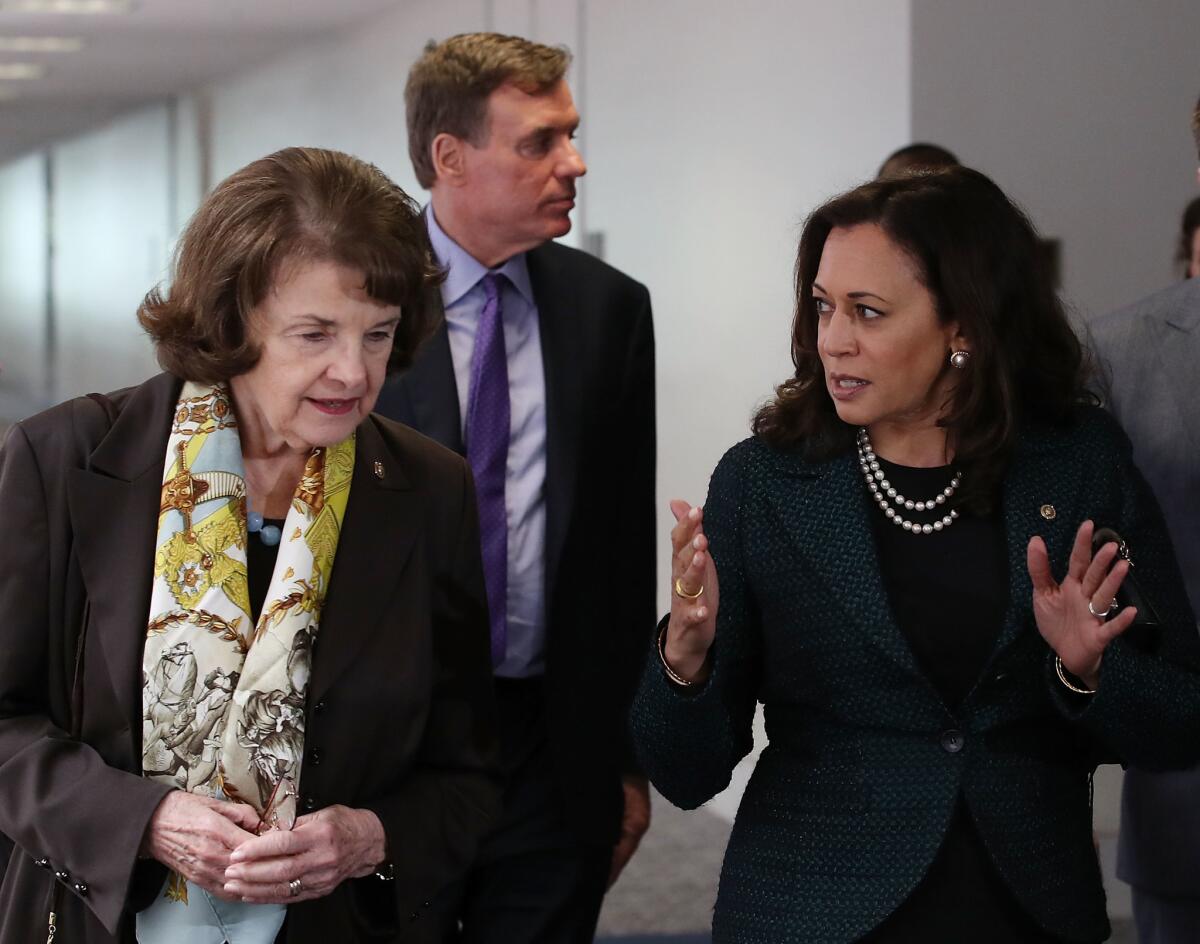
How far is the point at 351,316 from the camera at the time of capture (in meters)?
2.04

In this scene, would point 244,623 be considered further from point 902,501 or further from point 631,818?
point 631,818

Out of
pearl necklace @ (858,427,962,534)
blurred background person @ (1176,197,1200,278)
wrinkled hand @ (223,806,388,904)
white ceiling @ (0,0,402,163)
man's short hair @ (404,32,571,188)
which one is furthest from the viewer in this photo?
white ceiling @ (0,0,402,163)

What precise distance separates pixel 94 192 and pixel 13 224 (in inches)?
13.4

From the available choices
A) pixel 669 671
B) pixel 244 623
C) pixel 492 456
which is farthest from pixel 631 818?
pixel 244 623

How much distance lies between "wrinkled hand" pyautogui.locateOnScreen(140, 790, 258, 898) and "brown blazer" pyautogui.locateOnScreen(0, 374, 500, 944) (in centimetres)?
3

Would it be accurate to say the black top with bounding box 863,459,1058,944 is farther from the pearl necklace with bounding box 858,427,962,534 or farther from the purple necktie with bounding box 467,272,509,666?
the purple necktie with bounding box 467,272,509,666

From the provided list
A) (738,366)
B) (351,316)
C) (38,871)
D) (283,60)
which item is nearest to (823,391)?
(351,316)

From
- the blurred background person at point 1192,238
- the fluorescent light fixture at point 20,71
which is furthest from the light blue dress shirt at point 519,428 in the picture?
the fluorescent light fixture at point 20,71

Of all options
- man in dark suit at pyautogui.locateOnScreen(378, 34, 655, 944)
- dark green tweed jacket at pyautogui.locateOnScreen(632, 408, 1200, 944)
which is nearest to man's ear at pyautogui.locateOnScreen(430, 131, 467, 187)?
man in dark suit at pyautogui.locateOnScreen(378, 34, 655, 944)

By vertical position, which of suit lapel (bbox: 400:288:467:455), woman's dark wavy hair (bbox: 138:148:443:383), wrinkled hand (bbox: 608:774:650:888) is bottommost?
wrinkled hand (bbox: 608:774:650:888)

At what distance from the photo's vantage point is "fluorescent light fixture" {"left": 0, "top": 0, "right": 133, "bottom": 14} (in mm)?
6828

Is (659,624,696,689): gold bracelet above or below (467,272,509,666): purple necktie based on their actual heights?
below

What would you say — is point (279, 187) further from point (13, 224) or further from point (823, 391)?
point (13, 224)

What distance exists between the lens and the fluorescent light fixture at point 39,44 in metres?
6.80
